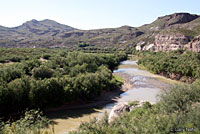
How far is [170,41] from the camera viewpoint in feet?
369

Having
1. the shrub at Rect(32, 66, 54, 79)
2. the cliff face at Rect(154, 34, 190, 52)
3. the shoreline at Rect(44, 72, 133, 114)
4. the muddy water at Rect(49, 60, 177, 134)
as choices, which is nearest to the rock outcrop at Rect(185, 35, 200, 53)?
the cliff face at Rect(154, 34, 190, 52)

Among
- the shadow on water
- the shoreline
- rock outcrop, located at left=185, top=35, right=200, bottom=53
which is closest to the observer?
the shadow on water

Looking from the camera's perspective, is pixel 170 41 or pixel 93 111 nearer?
pixel 93 111

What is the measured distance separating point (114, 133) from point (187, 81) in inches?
2057

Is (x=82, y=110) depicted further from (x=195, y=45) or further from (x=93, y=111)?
(x=195, y=45)

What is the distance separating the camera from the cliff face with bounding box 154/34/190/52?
4000 inches

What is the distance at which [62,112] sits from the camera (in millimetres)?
33875

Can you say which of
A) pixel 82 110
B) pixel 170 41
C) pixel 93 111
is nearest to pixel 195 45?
pixel 170 41

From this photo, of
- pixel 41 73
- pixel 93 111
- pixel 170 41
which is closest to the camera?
pixel 93 111

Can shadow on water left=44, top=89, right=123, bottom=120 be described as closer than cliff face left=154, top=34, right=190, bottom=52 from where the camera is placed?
Yes

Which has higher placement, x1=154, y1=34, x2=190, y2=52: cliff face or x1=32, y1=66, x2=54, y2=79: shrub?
x1=154, y1=34, x2=190, y2=52: cliff face

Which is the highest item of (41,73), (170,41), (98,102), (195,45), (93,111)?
(170,41)

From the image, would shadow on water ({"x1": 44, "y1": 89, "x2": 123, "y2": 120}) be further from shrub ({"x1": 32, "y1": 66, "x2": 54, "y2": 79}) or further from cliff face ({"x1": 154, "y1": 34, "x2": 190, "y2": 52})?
cliff face ({"x1": 154, "y1": 34, "x2": 190, "y2": 52})

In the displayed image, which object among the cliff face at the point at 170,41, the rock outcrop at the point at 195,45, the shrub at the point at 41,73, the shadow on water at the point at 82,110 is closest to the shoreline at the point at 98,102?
the shadow on water at the point at 82,110
